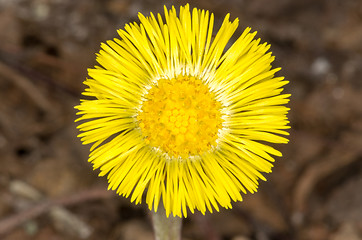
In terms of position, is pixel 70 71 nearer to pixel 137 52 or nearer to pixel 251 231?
pixel 137 52

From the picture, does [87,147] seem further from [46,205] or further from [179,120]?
[179,120]

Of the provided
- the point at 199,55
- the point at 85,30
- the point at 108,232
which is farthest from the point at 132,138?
the point at 85,30

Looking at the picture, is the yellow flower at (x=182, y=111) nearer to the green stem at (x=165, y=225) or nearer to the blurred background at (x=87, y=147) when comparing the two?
the green stem at (x=165, y=225)

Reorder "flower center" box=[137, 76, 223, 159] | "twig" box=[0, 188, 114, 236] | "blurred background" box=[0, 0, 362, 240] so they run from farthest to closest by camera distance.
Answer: "blurred background" box=[0, 0, 362, 240] → "twig" box=[0, 188, 114, 236] → "flower center" box=[137, 76, 223, 159]

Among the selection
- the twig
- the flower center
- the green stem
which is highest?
the twig

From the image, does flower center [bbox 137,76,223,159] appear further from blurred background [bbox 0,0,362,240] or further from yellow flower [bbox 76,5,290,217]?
blurred background [bbox 0,0,362,240]

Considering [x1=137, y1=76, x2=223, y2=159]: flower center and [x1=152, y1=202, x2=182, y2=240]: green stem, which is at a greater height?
[x1=137, y1=76, x2=223, y2=159]: flower center

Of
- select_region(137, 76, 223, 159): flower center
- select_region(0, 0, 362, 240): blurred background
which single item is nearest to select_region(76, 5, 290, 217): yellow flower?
select_region(137, 76, 223, 159): flower center
